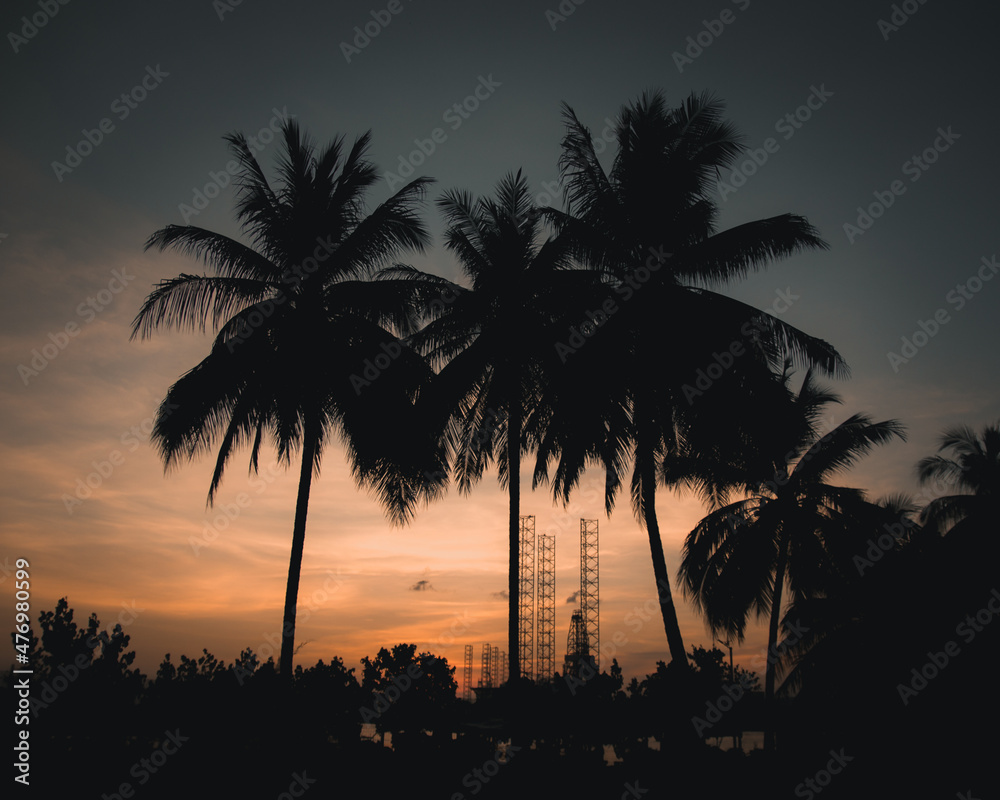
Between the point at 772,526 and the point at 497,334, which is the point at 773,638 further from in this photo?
the point at 497,334

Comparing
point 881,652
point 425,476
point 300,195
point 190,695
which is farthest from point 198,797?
point 881,652

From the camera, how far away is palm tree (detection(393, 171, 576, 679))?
717 inches

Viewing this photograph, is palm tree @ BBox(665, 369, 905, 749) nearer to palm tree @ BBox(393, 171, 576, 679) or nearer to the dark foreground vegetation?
the dark foreground vegetation

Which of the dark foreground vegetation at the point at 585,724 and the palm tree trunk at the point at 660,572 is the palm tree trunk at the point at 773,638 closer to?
the dark foreground vegetation at the point at 585,724

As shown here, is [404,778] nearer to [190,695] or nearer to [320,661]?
[190,695]

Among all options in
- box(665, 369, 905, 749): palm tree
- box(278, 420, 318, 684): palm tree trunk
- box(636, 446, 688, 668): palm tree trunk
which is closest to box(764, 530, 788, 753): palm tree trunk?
box(665, 369, 905, 749): palm tree

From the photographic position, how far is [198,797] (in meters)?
12.1

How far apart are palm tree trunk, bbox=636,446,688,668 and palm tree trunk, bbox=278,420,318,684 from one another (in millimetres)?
8060

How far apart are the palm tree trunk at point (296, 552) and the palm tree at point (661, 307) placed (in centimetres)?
617

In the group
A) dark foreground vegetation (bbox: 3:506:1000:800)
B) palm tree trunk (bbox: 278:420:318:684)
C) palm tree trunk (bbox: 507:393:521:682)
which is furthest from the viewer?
palm tree trunk (bbox: 507:393:521:682)

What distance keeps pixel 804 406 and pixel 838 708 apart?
399 inches

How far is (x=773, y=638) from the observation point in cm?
2508

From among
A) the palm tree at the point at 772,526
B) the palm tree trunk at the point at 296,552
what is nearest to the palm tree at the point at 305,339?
the palm tree trunk at the point at 296,552

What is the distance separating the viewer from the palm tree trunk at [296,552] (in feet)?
Answer: 48.0
